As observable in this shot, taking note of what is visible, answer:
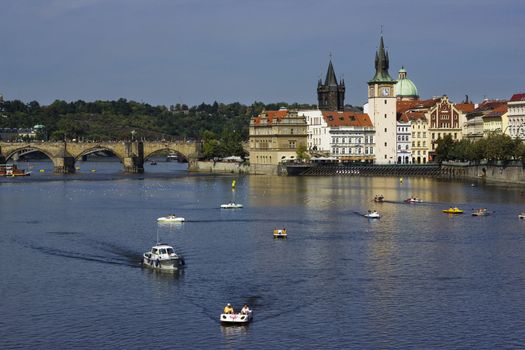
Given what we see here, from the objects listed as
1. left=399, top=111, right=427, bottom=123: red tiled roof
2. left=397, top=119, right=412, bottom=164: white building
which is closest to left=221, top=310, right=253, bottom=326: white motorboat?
left=397, top=119, right=412, bottom=164: white building

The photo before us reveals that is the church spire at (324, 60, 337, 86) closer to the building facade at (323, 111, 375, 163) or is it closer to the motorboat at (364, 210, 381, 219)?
the building facade at (323, 111, 375, 163)

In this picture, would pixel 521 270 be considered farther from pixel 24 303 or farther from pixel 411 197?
pixel 411 197

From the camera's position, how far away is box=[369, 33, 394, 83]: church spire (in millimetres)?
161750

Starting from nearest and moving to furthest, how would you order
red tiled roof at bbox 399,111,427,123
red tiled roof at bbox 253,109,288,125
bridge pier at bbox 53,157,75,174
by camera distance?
red tiled roof at bbox 253,109,288,125 < red tiled roof at bbox 399,111,427,123 < bridge pier at bbox 53,157,75,174

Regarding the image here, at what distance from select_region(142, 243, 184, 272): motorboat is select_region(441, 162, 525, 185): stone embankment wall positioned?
78.1 m

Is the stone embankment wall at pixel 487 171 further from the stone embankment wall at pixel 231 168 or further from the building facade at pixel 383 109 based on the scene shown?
the stone embankment wall at pixel 231 168

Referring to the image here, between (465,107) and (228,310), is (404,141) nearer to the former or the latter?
(465,107)

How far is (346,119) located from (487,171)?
1238 inches

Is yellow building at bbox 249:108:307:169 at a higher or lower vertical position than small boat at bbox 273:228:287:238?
higher

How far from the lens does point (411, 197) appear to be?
104875 millimetres

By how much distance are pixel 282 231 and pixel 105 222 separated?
1610 cm

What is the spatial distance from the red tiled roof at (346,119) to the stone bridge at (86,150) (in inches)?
1138

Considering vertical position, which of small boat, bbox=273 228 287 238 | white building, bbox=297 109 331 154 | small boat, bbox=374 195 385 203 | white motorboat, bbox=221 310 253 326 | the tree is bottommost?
white motorboat, bbox=221 310 253 326

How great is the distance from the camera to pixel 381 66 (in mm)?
161750
